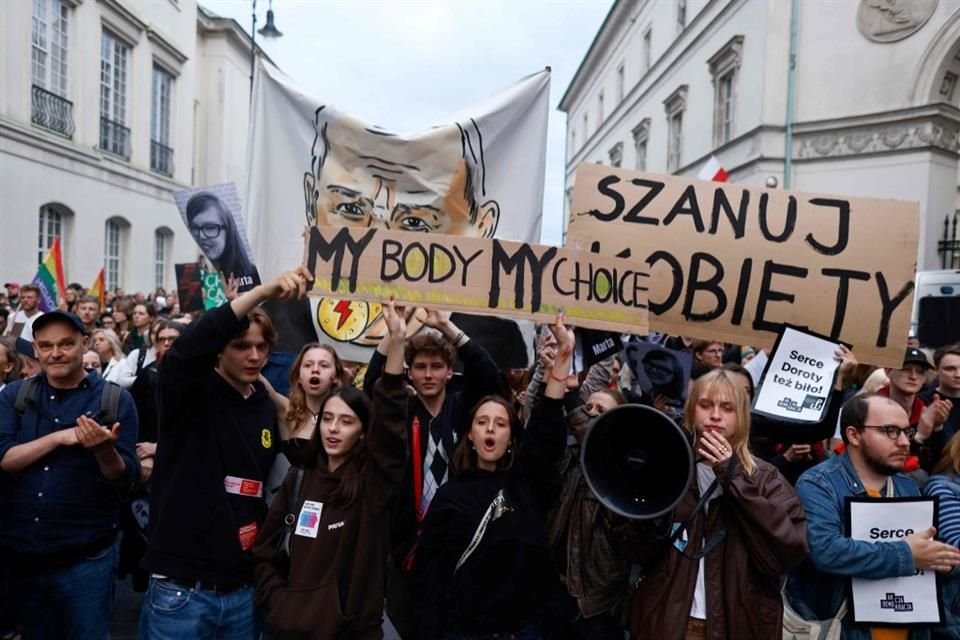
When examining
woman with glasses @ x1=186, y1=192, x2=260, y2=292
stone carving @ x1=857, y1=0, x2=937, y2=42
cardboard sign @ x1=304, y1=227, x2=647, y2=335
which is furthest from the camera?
stone carving @ x1=857, y1=0, x2=937, y2=42

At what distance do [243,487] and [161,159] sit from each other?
21882 millimetres

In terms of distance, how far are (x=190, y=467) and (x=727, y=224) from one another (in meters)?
2.56

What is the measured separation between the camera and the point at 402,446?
289 centimetres

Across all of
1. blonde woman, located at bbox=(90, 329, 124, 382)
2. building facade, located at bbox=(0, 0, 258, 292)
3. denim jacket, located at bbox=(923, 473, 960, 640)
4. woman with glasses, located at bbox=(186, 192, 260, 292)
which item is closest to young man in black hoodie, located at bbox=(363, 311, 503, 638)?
woman with glasses, located at bbox=(186, 192, 260, 292)

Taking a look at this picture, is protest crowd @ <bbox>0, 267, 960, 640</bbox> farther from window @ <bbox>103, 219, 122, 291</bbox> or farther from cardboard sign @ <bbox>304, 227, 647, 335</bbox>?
window @ <bbox>103, 219, 122, 291</bbox>

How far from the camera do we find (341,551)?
9.23ft

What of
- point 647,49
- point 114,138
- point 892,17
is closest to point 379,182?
point 892,17

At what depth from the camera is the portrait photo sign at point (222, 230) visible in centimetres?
466

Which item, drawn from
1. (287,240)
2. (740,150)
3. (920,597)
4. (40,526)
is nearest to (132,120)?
(740,150)

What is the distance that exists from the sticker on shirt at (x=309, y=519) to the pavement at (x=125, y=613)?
2.31 meters

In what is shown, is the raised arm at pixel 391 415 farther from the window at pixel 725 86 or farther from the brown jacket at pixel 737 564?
the window at pixel 725 86

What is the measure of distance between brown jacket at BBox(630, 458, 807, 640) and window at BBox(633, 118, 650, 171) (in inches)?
1108

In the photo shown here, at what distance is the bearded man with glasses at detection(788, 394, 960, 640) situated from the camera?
8.91 feet

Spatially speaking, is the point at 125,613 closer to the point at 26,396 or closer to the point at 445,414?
the point at 26,396
